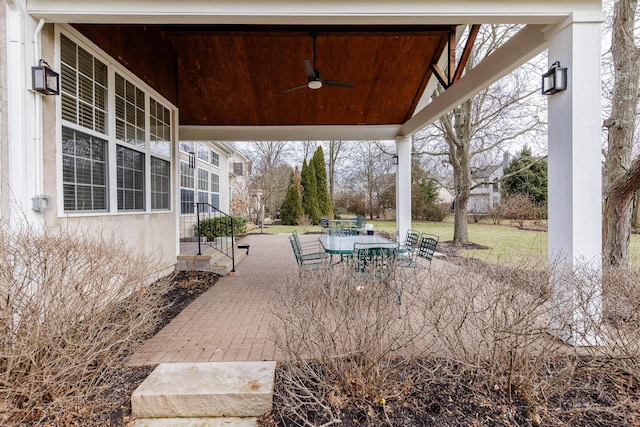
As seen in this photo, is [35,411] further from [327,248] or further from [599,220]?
[599,220]

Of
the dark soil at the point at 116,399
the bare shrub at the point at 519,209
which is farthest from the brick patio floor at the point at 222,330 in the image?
the bare shrub at the point at 519,209

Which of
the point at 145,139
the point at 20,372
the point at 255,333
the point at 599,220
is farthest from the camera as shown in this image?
the point at 145,139

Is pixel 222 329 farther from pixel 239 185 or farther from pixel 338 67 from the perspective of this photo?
pixel 239 185

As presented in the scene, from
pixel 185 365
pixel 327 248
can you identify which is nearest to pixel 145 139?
pixel 327 248

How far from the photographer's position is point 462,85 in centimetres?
541

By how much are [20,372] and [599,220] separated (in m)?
5.11

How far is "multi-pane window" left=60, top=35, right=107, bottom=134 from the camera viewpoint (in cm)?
390

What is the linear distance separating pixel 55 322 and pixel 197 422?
4.12 feet

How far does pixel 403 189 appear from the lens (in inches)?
362

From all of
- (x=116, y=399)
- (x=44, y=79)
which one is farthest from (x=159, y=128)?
(x=116, y=399)

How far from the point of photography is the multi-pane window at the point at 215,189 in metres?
15.3

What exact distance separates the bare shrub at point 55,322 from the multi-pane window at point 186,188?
8.53 metres

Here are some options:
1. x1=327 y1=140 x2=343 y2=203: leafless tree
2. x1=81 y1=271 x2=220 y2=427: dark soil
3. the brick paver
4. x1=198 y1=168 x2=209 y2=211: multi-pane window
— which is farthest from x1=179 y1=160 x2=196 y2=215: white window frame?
x1=327 y1=140 x2=343 y2=203: leafless tree

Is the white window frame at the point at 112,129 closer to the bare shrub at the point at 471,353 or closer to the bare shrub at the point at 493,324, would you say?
the bare shrub at the point at 471,353
